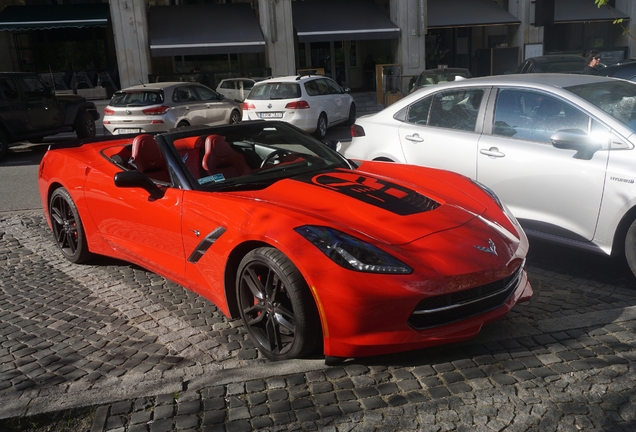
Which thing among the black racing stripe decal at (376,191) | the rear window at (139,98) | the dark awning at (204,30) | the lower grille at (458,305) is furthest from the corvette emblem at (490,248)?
the dark awning at (204,30)

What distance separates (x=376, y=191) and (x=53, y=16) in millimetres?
22892

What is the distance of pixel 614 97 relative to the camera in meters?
5.37

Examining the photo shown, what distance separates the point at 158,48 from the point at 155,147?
19.9 meters

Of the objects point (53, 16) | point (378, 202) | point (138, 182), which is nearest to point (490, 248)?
point (378, 202)

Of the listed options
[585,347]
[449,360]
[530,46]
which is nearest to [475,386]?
[449,360]

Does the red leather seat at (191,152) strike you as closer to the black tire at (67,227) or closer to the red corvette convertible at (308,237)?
the red corvette convertible at (308,237)

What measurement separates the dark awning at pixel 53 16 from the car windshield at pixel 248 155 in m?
20.5

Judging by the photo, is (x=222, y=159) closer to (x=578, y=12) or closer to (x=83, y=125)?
(x=83, y=125)

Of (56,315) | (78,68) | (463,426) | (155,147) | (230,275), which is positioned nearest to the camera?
(463,426)

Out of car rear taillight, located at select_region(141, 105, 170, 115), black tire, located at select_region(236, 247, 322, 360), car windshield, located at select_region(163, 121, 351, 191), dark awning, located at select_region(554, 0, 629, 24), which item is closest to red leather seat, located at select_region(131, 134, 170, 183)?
car windshield, located at select_region(163, 121, 351, 191)

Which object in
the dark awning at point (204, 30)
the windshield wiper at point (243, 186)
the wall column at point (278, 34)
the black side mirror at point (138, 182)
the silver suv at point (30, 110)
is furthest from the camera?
the wall column at point (278, 34)

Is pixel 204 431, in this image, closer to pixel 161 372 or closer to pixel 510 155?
pixel 161 372

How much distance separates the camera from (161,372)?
369 cm

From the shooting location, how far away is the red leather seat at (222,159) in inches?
185
